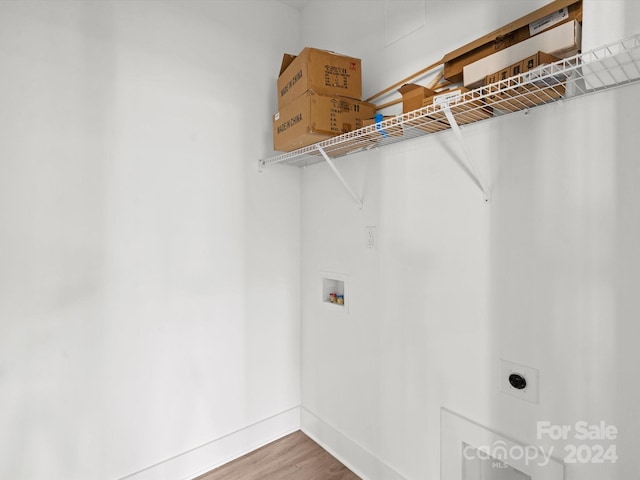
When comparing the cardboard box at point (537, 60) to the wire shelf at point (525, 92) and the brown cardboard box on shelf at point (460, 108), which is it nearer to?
the wire shelf at point (525, 92)

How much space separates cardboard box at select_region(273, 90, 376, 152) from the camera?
1.65 m

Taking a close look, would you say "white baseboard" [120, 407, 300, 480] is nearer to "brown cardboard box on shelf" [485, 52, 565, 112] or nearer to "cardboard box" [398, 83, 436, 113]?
"cardboard box" [398, 83, 436, 113]

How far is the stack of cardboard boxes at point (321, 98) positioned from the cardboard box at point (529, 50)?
59cm

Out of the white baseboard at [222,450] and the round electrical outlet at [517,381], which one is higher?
the round electrical outlet at [517,381]

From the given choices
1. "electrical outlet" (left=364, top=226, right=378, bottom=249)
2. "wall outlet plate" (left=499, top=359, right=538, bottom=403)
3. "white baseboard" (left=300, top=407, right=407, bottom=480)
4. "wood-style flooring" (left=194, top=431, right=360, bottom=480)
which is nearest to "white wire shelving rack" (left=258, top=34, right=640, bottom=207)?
"electrical outlet" (left=364, top=226, right=378, bottom=249)

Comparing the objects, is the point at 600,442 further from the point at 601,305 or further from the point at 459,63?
the point at 459,63

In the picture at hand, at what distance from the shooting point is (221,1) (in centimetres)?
204

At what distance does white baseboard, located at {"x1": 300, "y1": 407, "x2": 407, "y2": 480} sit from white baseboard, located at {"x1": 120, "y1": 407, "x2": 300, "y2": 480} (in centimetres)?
13

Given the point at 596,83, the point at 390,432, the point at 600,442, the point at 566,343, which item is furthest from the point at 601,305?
the point at 390,432

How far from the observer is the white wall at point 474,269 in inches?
42.5

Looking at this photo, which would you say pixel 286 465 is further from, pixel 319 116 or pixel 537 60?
pixel 537 60

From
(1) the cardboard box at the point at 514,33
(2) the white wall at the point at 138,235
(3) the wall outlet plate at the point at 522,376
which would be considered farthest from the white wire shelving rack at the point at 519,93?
(2) the white wall at the point at 138,235

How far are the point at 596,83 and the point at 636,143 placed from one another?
21 cm

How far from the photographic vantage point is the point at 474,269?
142 cm
